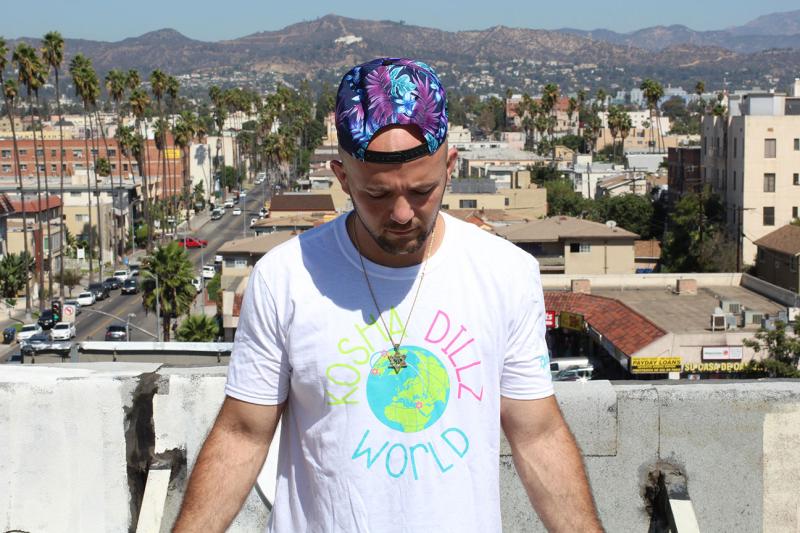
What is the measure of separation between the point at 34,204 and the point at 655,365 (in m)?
57.8

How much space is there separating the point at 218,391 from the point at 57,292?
69.7 metres

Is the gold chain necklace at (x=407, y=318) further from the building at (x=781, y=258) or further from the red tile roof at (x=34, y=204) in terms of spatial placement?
the red tile roof at (x=34, y=204)

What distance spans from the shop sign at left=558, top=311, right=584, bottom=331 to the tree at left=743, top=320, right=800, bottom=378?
25.3ft

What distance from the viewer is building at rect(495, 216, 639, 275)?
2120 inches

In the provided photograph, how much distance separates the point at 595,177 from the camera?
352 ft

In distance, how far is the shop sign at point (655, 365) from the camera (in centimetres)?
3136

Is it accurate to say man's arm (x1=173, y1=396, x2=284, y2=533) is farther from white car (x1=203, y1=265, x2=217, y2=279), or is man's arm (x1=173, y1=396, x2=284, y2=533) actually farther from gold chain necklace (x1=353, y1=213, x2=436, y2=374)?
white car (x1=203, y1=265, x2=217, y2=279)

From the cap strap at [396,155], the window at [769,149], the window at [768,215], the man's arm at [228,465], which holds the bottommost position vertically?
the window at [768,215]

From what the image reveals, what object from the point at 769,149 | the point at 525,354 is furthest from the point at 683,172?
the point at 525,354

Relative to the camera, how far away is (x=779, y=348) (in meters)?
30.3

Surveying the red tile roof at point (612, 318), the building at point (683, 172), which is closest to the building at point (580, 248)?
the red tile roof at point (612, 318)

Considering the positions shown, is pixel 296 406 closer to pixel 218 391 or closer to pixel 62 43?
pixel 218 391

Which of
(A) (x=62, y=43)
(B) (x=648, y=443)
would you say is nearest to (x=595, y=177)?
(A) (x=62, y=43)

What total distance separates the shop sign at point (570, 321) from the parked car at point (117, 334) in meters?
18.8
